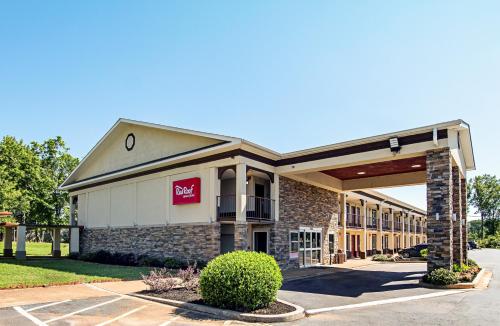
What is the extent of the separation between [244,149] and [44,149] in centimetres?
4043

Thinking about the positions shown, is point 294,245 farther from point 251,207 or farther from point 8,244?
point 8,244

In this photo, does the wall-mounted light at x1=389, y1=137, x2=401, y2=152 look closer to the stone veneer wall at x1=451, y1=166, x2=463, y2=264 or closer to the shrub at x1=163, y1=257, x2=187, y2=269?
the stone veneer wall at x1=451, y1=166, x2=463, y2=264

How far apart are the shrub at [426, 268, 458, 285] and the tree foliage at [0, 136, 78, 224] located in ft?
122

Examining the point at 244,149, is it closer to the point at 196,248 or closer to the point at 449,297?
the point at 196,248

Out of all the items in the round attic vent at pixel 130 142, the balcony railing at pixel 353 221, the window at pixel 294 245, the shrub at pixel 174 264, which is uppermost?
the round attic vent at pixel 130 142

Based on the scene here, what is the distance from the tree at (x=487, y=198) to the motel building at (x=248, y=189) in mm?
69853

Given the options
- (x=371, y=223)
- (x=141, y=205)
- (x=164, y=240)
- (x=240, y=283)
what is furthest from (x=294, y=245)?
(x=371, y=223)

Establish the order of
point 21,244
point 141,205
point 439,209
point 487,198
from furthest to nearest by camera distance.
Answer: point 487,198 → point 21,244 → point 141,205 → point 439,209

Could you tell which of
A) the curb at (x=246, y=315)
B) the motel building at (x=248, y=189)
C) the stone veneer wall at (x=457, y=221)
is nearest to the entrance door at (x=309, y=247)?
the motel building at (x=248, y=189)

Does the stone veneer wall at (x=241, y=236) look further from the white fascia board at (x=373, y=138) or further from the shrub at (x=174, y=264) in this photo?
the white fascia board at (x=373, y=138)

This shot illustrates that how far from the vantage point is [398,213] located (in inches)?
1838

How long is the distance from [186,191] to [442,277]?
11966 millimetres

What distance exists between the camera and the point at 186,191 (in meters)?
20.5

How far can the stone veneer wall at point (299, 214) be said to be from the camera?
2009 cm
